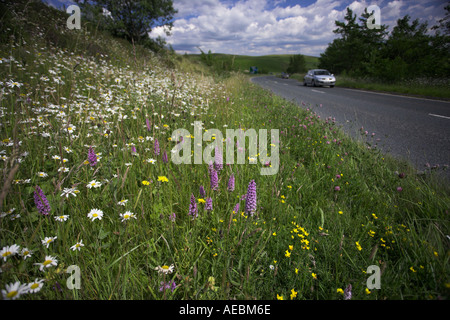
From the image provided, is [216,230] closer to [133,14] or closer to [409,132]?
[409,132]

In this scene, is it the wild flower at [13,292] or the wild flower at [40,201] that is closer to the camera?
the wild flower at [13,292]

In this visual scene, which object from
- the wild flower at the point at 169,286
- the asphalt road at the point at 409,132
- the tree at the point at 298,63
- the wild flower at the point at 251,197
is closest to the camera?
the wild flower at the point at 169,286

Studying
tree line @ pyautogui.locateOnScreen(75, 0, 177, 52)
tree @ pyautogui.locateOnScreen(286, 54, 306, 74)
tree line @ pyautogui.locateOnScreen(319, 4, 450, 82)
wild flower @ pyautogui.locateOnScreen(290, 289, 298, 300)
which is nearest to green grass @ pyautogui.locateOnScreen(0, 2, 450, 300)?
wild flower @ pyautogui.locateOnScreen(290, 289, 298, 300)

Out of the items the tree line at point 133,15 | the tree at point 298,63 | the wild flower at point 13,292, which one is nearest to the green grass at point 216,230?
the wild flower at point 13,292

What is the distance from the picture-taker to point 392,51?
75.6ft

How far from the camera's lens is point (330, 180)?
2520 mm

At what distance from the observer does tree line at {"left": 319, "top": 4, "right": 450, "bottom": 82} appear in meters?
17.3

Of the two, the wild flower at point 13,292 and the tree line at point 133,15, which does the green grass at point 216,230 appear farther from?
the tree line at point 133,15

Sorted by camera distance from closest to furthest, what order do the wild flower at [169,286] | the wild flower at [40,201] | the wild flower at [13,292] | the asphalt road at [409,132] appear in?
1. the wild flower at [13,292]
2. the wild flower at [169,286]
3. the wild flower at [40,201]
4. the asphalt road at [409,132]

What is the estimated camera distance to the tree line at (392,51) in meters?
17.3
